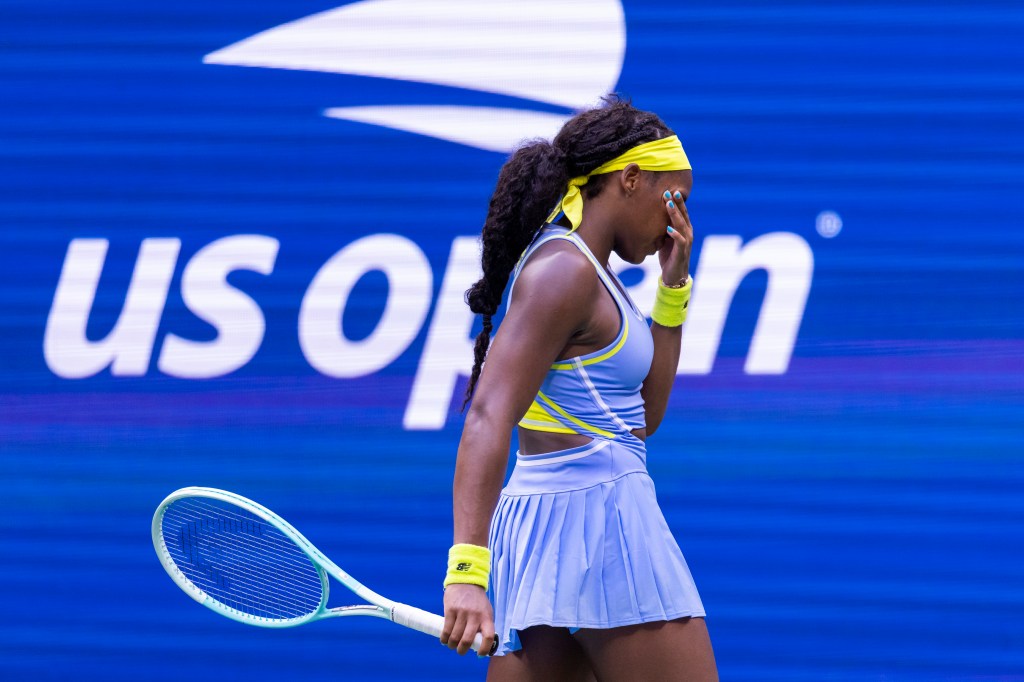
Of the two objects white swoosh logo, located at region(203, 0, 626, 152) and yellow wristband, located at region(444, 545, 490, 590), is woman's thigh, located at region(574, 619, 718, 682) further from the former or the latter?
white swoosh logo, located at region(203, 0, 626, 152)

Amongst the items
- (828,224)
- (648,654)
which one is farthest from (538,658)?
(828,224)

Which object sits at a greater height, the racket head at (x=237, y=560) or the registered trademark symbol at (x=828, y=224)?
the registered trademark symbol at (x=828, y=224)

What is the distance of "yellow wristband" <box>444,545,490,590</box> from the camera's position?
2.15 metres

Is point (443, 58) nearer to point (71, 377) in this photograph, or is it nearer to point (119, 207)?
point (119, 207)

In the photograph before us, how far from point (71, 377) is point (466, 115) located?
1.62m

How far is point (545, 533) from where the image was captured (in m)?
2.42

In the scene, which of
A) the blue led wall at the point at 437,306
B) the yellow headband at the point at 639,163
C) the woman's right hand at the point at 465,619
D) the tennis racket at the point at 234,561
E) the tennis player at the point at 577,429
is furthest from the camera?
the blue led wall at the point at 437,306

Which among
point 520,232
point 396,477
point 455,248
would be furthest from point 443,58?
point 520,232

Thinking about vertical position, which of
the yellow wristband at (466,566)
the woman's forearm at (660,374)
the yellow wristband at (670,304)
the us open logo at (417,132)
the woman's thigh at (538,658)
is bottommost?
the woman's thigh at (538,658)

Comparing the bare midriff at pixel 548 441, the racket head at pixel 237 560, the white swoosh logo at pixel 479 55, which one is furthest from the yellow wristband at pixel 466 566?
the white swoosh logo at pixel 479 55

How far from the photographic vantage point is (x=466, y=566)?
2.16m

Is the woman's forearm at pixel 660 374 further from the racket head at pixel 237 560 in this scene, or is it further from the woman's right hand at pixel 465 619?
the racket head at pixel 237 560

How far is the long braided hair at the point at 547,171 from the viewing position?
2527 millimetres

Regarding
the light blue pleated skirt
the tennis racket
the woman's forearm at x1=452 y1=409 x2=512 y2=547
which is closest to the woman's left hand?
the light blue pleated skirt
